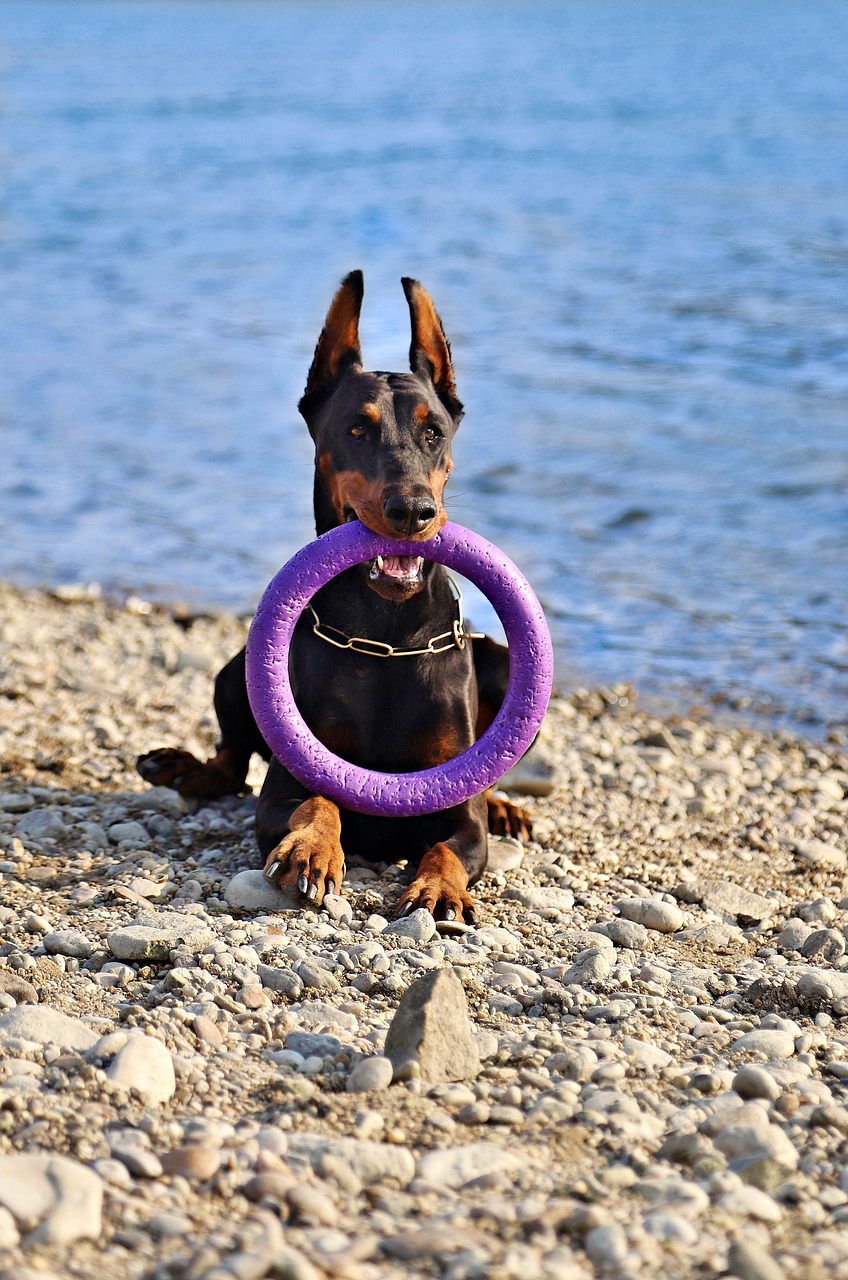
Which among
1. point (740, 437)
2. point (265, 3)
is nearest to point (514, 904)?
point (740, 437)

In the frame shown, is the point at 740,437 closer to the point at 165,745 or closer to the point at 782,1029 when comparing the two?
the point at 165,745

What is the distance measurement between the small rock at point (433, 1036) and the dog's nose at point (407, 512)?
4.18ft

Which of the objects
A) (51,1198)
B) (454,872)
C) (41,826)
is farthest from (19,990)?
(41,826)

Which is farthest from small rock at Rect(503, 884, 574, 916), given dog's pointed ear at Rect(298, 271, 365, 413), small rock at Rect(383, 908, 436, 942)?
dog's pointed ear at Rect(298, 271, 365, 413)

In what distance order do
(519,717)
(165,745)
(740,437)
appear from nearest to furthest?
(519,717)
(165,745)
(740,437)

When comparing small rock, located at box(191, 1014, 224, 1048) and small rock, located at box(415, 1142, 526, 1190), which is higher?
small rock, located at box(415, 1142, 526, 1190)

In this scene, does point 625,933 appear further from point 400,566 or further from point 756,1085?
point 400,566

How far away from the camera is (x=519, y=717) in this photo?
13.9 feet

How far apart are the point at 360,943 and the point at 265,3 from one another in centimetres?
12129

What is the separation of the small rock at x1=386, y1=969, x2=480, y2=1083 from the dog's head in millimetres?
1313

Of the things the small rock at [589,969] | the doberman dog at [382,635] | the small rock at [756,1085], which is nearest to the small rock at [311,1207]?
the small rock at [756,1085]

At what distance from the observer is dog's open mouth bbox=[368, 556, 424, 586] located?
408 centimetres

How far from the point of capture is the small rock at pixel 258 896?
152 inches

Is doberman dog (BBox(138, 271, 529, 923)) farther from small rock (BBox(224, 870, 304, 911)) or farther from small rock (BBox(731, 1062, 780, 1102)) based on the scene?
small rock (BBox(731, 1062, 780, 1102))
